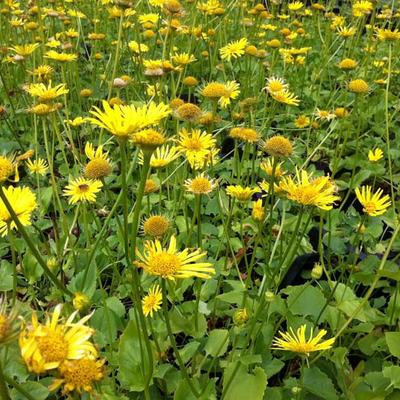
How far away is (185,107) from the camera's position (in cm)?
123

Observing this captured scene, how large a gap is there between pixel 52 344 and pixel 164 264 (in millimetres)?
251

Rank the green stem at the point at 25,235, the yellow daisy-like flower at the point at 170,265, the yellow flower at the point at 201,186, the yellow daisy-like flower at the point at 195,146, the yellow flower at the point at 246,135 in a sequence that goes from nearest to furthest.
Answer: the green stem at the point at 25,235
the yellow daisy-like flower at the point at 170,265
the yellow flower at the point at 201,186
the yellow daisy-like flower at the point at 195,146
the yellow flower at the point at 246,135

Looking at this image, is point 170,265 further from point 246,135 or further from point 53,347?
point 246,135

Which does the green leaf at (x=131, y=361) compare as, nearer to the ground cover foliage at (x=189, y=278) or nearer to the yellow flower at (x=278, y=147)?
the ground cover foliage at (x=189, y=278)

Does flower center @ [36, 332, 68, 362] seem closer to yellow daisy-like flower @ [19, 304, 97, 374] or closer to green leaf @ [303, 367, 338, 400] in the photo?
yellow daisy-like flower @ [19, 304, 97, 374]

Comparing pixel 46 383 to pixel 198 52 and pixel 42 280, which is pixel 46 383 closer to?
pixel 42 280

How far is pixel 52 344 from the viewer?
578mm

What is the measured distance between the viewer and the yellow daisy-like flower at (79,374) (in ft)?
1.89

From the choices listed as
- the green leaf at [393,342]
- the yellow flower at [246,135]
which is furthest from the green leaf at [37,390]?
the yellow flower at [246,135]

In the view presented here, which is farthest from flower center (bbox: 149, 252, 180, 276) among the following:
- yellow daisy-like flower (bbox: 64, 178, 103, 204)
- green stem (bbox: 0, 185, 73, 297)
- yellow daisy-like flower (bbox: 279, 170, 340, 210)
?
yellow daisy-like flower (bbox: 64, 178, 103, 204)

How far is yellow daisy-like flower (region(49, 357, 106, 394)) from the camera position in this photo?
58 cm

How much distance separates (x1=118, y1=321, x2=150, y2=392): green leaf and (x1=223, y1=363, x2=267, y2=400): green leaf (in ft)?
0.48

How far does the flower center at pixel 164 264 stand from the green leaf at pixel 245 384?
245 mm

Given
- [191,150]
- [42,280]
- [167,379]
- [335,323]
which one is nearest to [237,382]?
[167,379]
